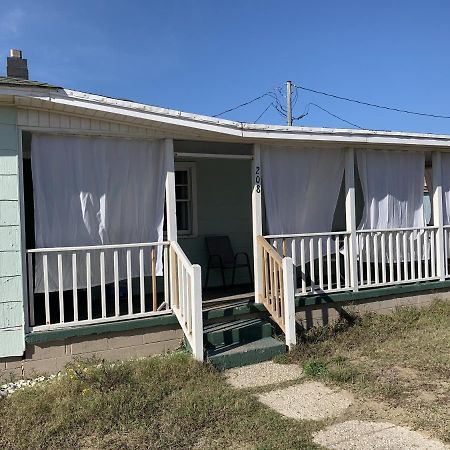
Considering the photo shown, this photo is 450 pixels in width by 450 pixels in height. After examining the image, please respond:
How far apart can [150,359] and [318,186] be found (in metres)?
3.62

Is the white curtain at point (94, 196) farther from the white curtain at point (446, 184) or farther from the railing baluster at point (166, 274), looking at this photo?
the white curtain at point (446, 184)

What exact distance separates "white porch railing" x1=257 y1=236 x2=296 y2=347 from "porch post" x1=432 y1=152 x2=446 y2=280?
331 centimetres

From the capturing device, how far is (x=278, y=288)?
20.9 feet

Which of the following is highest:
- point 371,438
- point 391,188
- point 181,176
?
point 181,176

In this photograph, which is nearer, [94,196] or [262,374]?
[262,374]

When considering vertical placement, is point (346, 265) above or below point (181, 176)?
below

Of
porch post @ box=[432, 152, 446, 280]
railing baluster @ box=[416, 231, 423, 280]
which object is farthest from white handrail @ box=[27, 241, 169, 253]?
porch post @ box=[432, 152, 446, 280]

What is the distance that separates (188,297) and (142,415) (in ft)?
4.94

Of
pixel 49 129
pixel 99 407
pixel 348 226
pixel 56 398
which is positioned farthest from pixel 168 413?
pixel 348 226

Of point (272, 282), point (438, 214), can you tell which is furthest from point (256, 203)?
point (438, 214)

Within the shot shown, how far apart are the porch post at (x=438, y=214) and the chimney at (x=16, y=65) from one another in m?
6.61

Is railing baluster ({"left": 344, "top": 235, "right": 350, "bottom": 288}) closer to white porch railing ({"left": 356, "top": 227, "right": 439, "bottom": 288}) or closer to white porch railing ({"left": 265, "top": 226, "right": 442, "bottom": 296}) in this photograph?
white porch railing ({"left": 265, "top": 226, "right": 442, "bottom": 296})

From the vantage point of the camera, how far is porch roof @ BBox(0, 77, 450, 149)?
4.96 meters

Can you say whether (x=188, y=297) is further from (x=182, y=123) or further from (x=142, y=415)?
(x=182, y=123)
